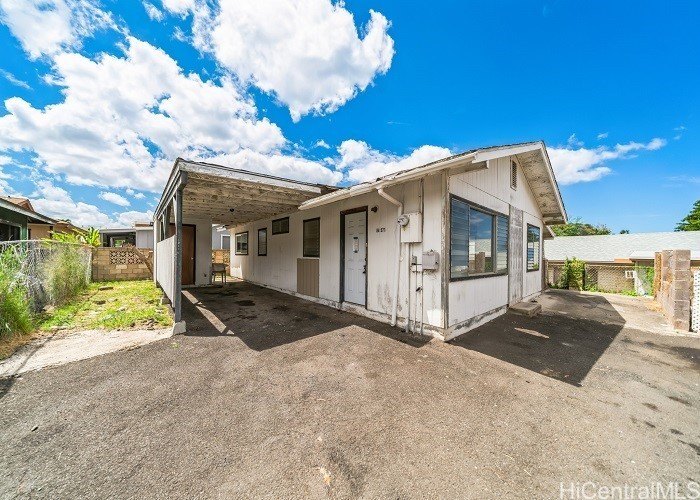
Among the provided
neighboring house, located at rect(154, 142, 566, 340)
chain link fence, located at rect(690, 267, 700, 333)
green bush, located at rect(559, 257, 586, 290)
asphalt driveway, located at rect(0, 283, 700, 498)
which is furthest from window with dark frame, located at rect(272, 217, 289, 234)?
green bush, located at rect(559, 257, 586, 290)

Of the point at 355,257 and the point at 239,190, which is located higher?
the point at 239,190

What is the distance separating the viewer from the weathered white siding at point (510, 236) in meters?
4.63

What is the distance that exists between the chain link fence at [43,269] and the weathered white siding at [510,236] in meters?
7.38

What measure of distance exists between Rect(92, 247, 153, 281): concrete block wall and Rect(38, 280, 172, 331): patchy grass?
338 cm

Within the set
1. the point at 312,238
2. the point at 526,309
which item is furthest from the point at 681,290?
the point at 312,238

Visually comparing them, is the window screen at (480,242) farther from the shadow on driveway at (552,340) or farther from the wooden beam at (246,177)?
the wooden beam at (246,177)

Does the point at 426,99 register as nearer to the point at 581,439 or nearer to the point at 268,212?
the point at 268,212

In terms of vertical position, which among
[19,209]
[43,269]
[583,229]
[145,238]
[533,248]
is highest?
[583,229]

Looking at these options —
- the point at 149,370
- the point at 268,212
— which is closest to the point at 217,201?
the point at 268,212

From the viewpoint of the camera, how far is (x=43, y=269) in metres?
5.68

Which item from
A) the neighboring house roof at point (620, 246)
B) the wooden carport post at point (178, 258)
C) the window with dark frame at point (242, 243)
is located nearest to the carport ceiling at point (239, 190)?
the wooden carport post at point (178, 258)

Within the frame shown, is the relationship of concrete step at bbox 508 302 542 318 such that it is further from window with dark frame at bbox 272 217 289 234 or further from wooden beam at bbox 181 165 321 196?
window with dark frame at bbox 272 217 289 234

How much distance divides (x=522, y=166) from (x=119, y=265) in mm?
15278

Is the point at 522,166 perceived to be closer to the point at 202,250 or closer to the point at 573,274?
the point at 573,274
